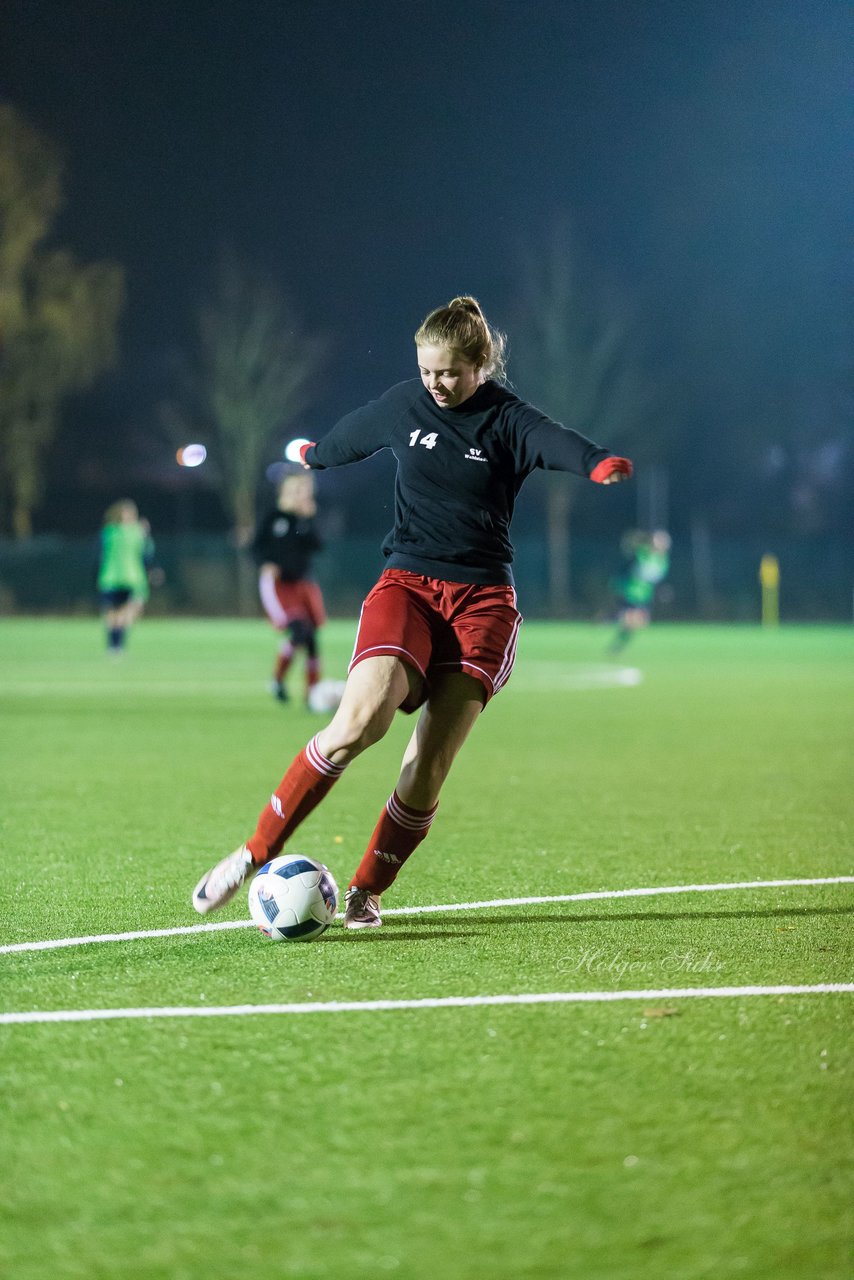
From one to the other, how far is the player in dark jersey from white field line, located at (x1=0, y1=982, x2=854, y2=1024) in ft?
3.58

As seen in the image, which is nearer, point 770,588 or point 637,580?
point 637,580

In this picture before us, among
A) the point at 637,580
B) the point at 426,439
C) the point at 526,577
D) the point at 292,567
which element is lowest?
the point at 526,577

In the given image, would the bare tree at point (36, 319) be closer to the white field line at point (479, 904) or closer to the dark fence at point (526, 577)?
the dark fence at point (526, 577)

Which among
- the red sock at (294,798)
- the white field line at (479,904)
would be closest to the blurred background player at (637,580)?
the white field line at (479,904)

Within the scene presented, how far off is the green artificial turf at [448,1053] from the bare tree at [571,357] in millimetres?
41511

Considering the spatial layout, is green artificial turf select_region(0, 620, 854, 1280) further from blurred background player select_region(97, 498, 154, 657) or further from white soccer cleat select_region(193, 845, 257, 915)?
blurred background player select_region(97, 498, 154, 657)

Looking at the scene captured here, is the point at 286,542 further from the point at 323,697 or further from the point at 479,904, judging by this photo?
the point at 479,904

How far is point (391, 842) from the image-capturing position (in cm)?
584

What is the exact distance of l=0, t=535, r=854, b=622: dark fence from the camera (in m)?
46.8

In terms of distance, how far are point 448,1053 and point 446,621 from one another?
197 cm

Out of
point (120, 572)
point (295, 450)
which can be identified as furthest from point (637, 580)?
point (295, 450)

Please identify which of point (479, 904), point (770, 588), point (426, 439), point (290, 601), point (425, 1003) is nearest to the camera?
point (425, 1003)

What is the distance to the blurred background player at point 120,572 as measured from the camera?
2431 centimetres

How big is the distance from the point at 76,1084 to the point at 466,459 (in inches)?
105
